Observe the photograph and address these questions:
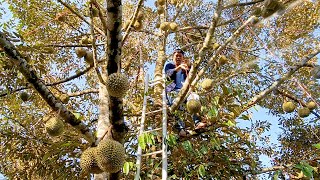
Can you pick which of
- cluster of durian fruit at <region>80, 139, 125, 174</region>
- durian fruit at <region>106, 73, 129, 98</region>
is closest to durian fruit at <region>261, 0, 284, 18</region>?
durian fruit at <region>106, 73, 129, 98</region>

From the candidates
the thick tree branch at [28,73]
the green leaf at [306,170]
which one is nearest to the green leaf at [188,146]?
the green leaf at [306,170]

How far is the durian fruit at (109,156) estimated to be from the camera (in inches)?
75.9

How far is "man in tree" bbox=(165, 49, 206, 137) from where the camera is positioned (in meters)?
3.27

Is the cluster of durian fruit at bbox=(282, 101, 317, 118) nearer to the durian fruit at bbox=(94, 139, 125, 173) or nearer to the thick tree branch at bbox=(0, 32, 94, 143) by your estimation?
the durian fruit at bbox=(94, 139, 125, 173)

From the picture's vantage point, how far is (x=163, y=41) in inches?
195

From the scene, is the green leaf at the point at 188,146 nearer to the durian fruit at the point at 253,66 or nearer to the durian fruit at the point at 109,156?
the durian fruit at the point at 109,156

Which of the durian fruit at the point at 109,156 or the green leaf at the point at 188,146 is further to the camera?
the green leaf at the point at 188,146

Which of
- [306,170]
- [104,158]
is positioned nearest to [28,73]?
[104,158]

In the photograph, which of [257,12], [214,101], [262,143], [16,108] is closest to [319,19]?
[257,12]

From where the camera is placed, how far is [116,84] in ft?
6.30

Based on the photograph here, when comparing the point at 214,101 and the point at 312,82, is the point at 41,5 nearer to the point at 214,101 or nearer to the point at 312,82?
the point at 214,101

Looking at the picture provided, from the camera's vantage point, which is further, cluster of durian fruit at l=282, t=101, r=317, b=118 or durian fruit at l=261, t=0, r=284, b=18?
cluster of durian fruit at l=282, t=101, r=317, b=118

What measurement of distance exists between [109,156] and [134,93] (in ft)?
8.57

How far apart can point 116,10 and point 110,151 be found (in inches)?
29.2
